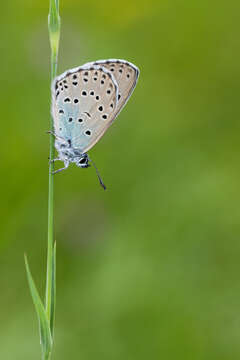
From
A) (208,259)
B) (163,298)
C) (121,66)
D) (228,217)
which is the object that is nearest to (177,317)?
(163,298)

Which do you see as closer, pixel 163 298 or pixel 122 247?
pixel 163 298

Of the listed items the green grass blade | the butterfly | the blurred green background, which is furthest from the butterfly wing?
the blurred green background

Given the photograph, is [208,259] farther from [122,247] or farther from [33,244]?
[33,244]

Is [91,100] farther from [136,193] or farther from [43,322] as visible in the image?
[136,193]

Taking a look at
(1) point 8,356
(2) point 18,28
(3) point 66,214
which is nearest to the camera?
(1) point 8,356

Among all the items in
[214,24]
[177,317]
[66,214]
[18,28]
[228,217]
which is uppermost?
[18,28]

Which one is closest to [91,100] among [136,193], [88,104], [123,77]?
[88,104]

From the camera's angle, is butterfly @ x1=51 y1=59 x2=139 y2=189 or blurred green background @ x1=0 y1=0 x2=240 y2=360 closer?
butterfly @ x1=51 y1=59 x2=139 y2=189

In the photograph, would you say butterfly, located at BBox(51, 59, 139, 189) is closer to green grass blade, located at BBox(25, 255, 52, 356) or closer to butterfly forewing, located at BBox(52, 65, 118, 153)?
butterfly forewing, located at BBox(52, 65, 118, 153)

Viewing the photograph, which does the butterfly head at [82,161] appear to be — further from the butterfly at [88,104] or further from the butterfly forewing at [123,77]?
the butterfly forewing at [123,77]
